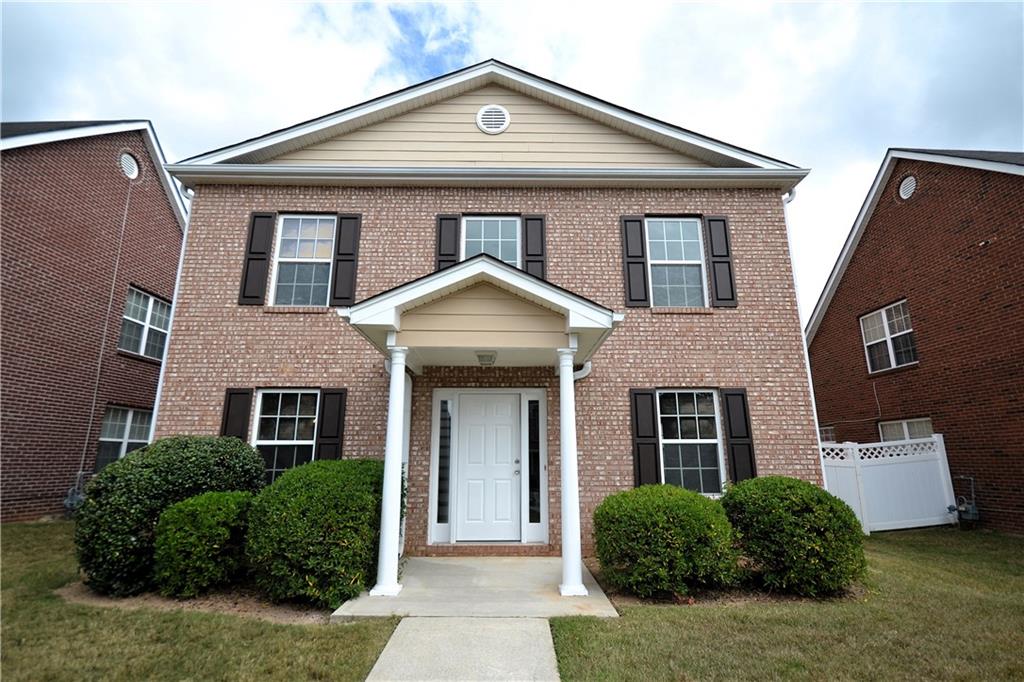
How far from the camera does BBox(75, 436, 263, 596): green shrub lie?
16.3ft

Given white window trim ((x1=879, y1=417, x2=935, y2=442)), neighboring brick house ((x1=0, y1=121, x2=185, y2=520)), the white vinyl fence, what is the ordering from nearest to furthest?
the white vinyl fence
neighboring brick house ((x1=0, y1=121, x2=185, y2=520))
white window trim ((x1=879, y1=417, x2=935, y2=442))

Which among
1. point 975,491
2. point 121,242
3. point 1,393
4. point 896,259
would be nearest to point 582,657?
point 975,491

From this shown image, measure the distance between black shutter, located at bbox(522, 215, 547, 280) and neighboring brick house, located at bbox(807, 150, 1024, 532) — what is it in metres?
8.66

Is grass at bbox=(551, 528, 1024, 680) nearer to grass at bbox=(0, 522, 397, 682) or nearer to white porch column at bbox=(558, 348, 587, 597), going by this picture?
white porch column at bbox=(558, 348, 587, 597)

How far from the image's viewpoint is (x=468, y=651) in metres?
3.77

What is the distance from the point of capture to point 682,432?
24.0ft

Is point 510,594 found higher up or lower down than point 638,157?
lower down

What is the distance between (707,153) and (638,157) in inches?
45.4

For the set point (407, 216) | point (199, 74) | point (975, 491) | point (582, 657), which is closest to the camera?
point (582, 657)

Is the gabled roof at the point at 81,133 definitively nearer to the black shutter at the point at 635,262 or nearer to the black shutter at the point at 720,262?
the black shutter at the point at 635,262

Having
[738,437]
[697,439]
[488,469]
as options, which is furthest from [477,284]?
[738,437]

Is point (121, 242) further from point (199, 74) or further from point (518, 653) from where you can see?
point (518, 653)

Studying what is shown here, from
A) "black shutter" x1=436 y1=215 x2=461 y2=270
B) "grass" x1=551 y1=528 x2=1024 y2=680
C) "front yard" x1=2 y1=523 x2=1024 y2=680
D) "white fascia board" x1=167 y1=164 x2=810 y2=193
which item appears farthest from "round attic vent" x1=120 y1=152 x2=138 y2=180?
"grass" x1=551 y1=528 x2=1024 y2=680

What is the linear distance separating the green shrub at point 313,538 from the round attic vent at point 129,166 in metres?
11.0
